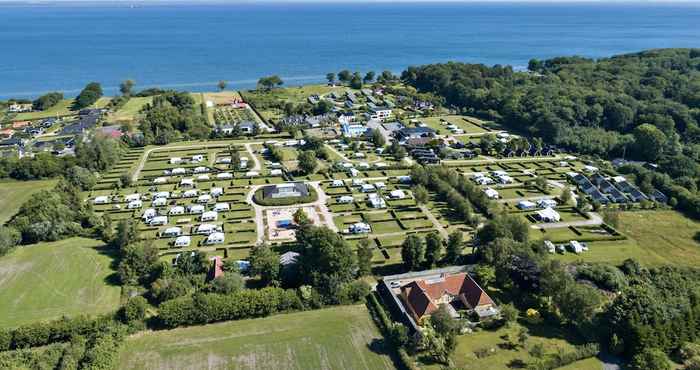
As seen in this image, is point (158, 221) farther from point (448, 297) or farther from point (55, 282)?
point (448, 297)

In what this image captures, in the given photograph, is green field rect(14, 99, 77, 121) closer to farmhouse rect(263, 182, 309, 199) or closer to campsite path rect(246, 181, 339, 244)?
campsite path rect(246, 181, 339, 244)

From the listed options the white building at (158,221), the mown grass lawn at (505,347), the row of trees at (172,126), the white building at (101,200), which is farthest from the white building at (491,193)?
the row of trees at (172,126)

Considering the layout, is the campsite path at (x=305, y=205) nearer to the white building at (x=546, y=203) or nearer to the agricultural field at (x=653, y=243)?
the agricultural field at (x=653, y=243)

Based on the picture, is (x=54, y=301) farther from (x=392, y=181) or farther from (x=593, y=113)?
(x=593, y=113)

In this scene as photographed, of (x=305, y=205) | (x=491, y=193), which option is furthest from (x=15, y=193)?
(x=491, y=193)

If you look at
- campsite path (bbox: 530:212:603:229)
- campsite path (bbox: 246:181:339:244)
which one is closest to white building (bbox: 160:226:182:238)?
campsite path (bbox: 246:181:339:244)

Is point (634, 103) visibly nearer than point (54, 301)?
No

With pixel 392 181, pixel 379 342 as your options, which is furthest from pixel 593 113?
pixel 379 342
